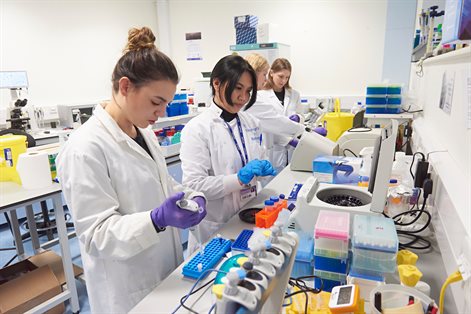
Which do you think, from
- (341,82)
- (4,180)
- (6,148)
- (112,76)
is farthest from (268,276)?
(341,82)

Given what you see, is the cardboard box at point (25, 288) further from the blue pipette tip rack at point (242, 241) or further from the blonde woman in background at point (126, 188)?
the blue pipette tip rack at point (242, 241)

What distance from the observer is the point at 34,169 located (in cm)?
189

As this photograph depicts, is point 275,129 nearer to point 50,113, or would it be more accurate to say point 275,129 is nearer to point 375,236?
point 375,236

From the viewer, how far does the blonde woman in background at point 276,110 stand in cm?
252

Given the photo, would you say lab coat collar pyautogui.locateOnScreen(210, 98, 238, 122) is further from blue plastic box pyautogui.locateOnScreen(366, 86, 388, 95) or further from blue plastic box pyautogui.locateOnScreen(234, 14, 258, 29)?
blue plastic box pyautogui.locateOnScreen(234, 14, 258, 29)

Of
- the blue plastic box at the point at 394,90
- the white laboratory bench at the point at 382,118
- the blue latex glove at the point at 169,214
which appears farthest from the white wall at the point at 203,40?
the blue latex glove at the point at 169,214

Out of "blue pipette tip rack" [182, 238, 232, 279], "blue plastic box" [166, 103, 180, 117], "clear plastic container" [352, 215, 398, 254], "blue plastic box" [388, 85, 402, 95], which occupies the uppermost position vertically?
"blue plastic box" [388, 85, 402, 95]

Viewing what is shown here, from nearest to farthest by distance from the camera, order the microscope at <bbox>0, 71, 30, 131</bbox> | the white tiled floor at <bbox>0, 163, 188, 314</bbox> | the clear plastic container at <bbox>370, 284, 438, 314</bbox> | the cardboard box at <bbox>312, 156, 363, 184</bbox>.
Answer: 1. the clear plastic container at <bbox>370, 284, 438, 314</bbox>
2. the cardboard box at <bbox>312, 156, 363, 184</bbox>
3. the white tiled floor at <bbox>0, 163, 188, 314</bbox>
4. the microscope at <bbox>0, 71, 30, 131</bbox>

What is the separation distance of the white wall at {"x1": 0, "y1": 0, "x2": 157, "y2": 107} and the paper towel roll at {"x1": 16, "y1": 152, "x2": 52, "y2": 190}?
8.86 feet

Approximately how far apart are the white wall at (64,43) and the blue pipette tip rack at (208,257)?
12.6ft

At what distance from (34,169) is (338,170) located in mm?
1744

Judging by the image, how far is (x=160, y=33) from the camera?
19.2 ft

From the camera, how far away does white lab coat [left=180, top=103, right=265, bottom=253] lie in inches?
59.4

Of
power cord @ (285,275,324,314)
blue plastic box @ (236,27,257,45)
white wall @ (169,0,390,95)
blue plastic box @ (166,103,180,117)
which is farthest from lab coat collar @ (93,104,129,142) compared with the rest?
white wall @ (169,0,390,95)
